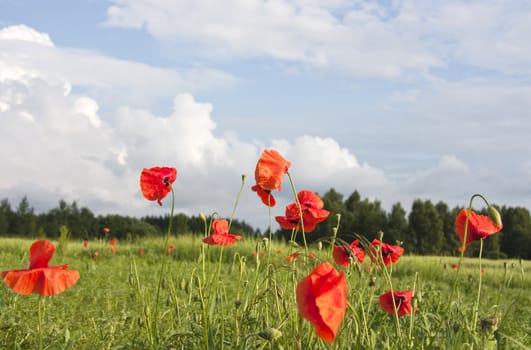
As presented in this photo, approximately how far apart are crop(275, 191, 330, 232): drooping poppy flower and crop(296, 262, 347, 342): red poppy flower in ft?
3.18

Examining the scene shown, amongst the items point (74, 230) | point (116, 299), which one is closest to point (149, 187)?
point (116, 299)

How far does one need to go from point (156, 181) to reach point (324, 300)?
106cm

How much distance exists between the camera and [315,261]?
80.1 inches

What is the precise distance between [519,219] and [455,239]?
3.69 meters

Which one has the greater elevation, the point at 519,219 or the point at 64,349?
the point at 519,219

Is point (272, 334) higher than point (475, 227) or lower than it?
lower

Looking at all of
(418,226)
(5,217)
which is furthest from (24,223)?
(418,226)

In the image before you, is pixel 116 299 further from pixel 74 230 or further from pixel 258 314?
pixel 74 230

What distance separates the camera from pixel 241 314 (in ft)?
7.93

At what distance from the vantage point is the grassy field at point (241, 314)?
1979mm

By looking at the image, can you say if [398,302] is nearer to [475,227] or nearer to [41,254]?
[475,227]

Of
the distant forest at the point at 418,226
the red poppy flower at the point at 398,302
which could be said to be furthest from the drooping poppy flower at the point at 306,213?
the distant forest at the point at 418,226

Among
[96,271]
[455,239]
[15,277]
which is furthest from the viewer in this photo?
[455,239]

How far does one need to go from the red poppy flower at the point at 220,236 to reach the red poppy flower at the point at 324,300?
0.83 m
